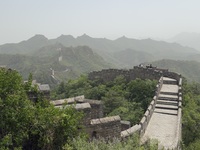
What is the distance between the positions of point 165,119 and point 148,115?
4.34 ft

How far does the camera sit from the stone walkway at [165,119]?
1005 centimetres

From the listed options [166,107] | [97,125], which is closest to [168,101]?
[166,107]

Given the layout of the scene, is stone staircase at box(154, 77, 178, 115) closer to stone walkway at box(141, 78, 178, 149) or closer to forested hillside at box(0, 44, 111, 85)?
stone walkway at box(141, 78, 178, 149)

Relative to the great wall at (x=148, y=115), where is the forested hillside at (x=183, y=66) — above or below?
below

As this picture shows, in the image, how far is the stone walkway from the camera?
396 inches

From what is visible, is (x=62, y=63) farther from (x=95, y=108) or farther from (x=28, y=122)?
(x=28, y=122)

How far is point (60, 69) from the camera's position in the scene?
92000mm

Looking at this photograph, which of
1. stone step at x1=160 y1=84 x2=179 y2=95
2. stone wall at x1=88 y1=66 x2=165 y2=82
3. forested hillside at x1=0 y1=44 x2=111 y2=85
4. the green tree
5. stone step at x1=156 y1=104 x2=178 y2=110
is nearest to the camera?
the green tree

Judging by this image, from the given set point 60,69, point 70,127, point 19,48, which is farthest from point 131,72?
point 19,48

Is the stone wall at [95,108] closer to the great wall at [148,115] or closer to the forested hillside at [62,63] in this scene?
the great wall at [148,115]

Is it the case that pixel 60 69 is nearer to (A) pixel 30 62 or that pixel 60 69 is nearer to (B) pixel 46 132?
(A) pixel 30 62

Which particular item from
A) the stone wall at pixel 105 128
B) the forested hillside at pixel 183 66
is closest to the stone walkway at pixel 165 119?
the stone wall at pixel 105 128

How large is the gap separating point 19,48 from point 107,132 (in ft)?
628

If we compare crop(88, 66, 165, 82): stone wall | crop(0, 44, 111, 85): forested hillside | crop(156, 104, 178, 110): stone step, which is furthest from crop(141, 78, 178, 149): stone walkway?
crop(0, 44, 111, 85): forested hillside
